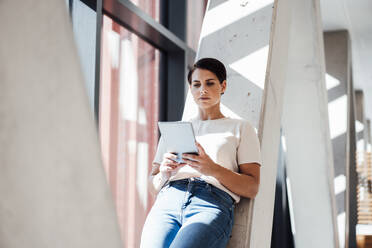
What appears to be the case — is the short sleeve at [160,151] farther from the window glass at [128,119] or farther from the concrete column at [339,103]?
the concrete column at [339,103]

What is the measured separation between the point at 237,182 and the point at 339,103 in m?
4.16

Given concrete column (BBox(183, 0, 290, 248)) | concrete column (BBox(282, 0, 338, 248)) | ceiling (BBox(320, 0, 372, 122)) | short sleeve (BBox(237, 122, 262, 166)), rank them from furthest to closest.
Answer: ceiling (BBox(320, 0, 372, 122)) < concrete column (BBox(282, 0, 338, 248)) < concrete column (BBox(183, 0, 290, 248)) < short sleeve (BBox(237, 122, 262, 166))

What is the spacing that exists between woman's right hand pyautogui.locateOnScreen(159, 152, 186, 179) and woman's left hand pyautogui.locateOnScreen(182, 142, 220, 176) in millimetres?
94

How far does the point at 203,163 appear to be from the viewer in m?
1.61

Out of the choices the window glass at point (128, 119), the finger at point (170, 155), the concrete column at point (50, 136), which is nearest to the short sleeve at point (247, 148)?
the finger at point (170, 155)

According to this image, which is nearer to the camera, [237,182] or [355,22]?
[237,182]

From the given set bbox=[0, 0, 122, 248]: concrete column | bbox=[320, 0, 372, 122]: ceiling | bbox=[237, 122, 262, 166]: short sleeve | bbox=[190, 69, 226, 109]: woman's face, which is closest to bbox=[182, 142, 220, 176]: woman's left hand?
bbox=[237, 122, 262, 166]: short sleeve

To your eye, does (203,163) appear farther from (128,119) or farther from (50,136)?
(128,119)

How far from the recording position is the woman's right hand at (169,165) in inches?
67.0

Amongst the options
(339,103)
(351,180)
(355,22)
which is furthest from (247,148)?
(351,180)

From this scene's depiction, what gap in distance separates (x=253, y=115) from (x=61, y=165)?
5.07 ft

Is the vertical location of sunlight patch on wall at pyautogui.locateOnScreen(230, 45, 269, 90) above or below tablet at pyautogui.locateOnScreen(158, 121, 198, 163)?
above

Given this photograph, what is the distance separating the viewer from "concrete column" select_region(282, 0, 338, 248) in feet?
12.1

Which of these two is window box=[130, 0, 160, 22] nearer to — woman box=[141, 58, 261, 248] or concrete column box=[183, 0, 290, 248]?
concrete column box=[183, 0, 290, 248]
